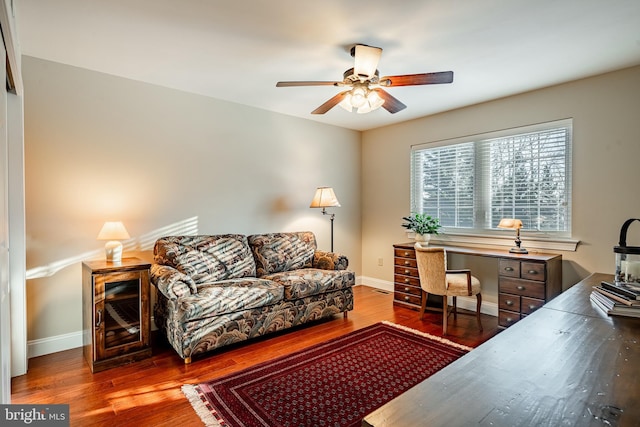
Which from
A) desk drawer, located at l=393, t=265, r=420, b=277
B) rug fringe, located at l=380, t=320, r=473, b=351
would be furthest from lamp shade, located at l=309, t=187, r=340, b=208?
rug fringe, located at l=380, t=320, r=473, b=351

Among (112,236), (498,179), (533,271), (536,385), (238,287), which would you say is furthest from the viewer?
(498,179)

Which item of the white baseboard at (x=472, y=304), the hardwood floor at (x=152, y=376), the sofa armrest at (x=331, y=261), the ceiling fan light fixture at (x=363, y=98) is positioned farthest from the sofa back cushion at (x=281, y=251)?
the ceiling fan light fixture at (x=363, y=98)

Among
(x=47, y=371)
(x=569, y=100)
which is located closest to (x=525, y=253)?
(x=569, y=100)

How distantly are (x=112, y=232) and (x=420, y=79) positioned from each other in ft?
9.32

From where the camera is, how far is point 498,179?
400 cm

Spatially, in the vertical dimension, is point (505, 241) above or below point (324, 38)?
below

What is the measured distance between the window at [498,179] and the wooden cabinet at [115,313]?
12.0ft

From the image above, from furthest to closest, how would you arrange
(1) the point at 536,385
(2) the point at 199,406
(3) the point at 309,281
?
(3) the point at 309,281, (2) the point at 199,406, (1) the point at 536,385

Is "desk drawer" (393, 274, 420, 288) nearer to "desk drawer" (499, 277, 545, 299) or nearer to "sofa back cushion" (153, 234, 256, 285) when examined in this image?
"desk drawer" (499, 277, 545, 299)

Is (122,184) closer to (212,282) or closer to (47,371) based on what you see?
(212,282)

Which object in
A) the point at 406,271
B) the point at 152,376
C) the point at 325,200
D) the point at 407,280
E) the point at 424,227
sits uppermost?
the point at 325,200

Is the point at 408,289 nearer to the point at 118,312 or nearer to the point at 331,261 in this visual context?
the point at 331,261

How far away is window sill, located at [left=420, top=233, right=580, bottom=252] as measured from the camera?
3.45m

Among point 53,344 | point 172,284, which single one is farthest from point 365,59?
point 53,344
